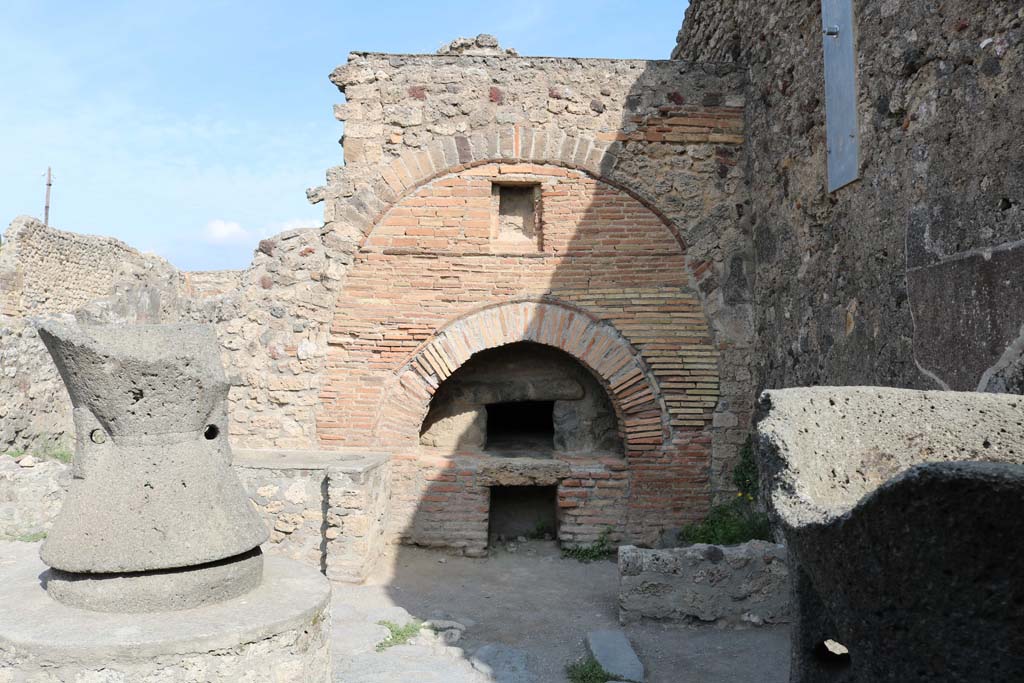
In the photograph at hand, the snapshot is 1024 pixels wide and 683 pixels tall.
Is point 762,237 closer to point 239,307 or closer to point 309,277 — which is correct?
point 309,277

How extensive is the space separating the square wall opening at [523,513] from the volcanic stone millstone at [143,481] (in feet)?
13.1

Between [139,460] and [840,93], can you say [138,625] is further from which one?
[840,93]

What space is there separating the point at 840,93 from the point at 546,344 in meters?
2.99

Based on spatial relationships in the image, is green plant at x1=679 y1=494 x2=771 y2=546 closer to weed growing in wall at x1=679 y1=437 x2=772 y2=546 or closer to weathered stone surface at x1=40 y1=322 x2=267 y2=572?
weed growing in wall at x1=679 y1=437 x2=772 y2=546

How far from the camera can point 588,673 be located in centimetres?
412

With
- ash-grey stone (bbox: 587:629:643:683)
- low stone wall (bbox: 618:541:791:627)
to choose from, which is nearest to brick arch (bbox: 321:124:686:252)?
low stone wall (bbox: 618:541:791:627)

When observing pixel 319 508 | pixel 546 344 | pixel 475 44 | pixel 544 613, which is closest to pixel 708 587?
pixel 544 613

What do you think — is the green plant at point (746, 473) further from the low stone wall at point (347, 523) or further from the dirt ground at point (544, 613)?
the low stone wall at point (347, 523)

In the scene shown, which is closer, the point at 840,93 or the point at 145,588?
the point at 145,588

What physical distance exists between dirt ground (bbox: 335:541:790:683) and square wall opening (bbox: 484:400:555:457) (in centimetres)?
129

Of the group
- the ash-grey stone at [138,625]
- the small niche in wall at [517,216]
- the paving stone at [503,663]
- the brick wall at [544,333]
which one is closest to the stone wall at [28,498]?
the brick wall at [544,333]

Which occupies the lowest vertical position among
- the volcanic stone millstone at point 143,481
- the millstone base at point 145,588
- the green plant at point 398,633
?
the green plant at point 398,633

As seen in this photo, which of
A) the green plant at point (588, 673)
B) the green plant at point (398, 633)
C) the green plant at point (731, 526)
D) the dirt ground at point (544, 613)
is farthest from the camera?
the green plant at point (731, 526)

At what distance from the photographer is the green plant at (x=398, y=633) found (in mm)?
4504
